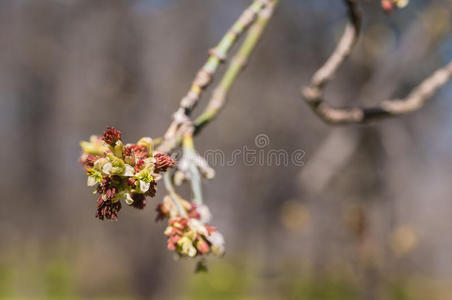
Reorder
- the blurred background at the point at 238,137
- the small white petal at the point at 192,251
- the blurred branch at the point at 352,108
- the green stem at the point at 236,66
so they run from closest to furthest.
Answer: the small white petal at the point at 192,251 < the green stem at the point at 236,66 < the blurred branch at the point at 352,108 < the blurred background at the point at 238,137

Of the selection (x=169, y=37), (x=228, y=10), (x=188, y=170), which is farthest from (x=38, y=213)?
(x=188, y=170)

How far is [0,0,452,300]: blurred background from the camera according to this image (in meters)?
4.05

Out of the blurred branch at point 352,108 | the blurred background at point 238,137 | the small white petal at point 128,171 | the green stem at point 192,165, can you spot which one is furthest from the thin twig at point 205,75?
the blurred background at point 238,137

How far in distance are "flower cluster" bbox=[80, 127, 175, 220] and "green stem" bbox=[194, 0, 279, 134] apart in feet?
1.13

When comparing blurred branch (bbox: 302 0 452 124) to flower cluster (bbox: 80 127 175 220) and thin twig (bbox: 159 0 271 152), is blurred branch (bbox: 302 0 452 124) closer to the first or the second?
thin twig (bbox: 159 0 271 152)

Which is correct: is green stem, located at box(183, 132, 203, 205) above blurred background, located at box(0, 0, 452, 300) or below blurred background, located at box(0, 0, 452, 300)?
below

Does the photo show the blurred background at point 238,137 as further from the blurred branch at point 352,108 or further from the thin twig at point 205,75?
the thin twig at point 205,75

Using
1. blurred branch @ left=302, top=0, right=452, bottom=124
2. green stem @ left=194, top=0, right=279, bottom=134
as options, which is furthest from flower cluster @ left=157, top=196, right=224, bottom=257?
blurred branch @ left=302, top=0, right=452, bottom=124

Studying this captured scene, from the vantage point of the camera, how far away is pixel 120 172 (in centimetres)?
103

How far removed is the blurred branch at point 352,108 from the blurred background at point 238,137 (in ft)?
4.82

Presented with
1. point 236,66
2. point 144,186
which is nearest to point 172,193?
point 144,186

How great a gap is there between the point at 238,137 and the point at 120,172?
12.6m

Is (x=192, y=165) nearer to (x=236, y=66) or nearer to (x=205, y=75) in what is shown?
(x=205, y=75)

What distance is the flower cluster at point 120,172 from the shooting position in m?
1.02
